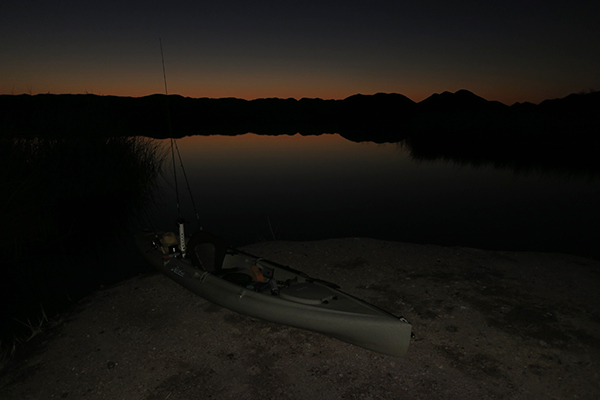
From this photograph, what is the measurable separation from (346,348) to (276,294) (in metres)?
1.48

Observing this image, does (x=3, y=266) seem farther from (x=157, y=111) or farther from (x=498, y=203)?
(x=157, y=111)

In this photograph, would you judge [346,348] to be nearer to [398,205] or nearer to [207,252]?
[207,252]

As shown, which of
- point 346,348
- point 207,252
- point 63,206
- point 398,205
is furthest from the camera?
point 398,205

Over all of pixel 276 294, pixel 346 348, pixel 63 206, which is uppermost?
pixel 63 206

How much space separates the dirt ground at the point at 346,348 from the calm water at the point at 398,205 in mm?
4285

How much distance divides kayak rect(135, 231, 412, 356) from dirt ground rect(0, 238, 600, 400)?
0.39 metres

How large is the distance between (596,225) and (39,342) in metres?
16.8

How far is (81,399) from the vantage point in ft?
14.7

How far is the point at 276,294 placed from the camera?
589 cm

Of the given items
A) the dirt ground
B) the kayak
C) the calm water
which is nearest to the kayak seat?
the kayak

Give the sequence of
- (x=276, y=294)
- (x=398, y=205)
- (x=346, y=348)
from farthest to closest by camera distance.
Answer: (x=398, y=205) < (x=276, y=294) < (x=346, y=348)

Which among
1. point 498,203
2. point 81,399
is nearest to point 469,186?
point 498,203

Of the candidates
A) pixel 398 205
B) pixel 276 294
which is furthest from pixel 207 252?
pixel 398 205

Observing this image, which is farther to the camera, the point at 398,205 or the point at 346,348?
the point at 398,205
